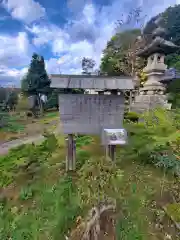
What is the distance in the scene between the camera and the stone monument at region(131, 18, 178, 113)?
9.03m

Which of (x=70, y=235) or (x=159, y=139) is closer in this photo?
(x=70, y=235)

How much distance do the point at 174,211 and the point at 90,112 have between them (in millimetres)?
2506

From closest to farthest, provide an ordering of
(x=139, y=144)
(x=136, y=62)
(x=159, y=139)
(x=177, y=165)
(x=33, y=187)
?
(x=177, y=165)
(x=159, y=139)
(x=33, y=187)
(x=139, y=144)
(x=136, y=62)

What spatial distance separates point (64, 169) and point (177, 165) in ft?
8.98

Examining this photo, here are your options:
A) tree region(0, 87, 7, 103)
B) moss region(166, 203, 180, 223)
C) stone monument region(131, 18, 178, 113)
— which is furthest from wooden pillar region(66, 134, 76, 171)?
tree region(0, 87, 7, 103)

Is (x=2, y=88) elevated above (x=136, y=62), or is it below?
below

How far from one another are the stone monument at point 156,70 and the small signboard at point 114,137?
231 inches

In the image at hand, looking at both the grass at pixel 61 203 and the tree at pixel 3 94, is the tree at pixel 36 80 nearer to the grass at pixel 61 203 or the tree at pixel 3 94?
the tree at pixel 3 94

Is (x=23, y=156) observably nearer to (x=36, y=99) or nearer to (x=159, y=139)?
(x=159, y=139)

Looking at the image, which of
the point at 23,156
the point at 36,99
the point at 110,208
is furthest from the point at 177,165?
the point at 36,99

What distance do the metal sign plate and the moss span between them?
6.18 ft

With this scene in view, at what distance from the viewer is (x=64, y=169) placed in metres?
4.66

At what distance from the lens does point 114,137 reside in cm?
366

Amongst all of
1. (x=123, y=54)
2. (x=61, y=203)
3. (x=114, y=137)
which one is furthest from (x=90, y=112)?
(x=123, y=54)
